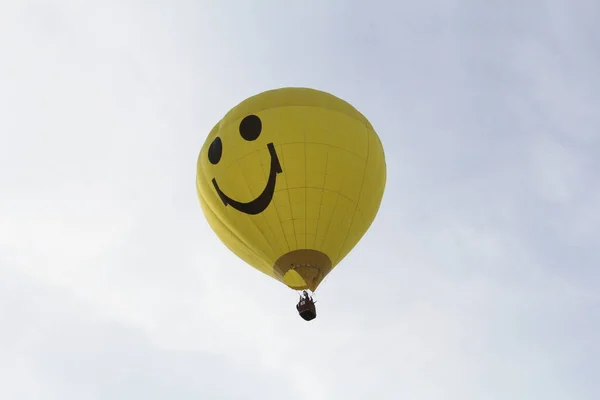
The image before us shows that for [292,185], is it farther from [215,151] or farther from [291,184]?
[215,151]

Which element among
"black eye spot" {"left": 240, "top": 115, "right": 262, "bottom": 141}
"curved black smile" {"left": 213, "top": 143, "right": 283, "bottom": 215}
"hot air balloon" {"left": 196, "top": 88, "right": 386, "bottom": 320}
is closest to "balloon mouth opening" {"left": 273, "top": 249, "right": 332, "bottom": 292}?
"hot air balloon" {"left": 196, "top": 88, "right": 386, "bottom": 320}

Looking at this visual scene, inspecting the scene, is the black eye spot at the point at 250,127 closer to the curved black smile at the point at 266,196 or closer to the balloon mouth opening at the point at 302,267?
the curved black smile at the point at 266,196

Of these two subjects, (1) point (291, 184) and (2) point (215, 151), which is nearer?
(1) point (291, 184)

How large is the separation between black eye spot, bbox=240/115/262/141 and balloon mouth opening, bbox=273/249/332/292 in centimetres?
369

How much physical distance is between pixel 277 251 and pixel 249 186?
6.78 feet

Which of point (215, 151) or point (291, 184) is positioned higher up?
point (215, 151)

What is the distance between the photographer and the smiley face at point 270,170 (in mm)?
17266

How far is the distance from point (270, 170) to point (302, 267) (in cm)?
295

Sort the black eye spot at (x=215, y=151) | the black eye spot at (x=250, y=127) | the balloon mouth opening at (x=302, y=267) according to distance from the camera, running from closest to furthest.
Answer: the balloon mouth opening at (x=302, y=267) < the black eye spot at (x=250, y=127) < the black eye spot at (x=215, y=151)

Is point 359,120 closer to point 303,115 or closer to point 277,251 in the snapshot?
point 303,115

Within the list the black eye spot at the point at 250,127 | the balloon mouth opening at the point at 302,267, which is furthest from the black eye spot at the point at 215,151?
the balloon mouth opening at the point at 302,267

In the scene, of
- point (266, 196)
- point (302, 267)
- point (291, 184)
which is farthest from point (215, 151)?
point (302, 267)

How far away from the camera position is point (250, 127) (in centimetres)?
1811

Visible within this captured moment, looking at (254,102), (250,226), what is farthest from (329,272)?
(254,102)
